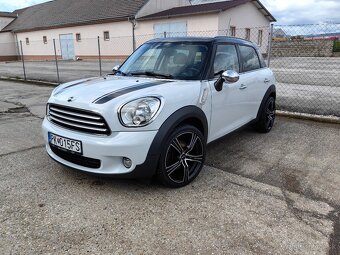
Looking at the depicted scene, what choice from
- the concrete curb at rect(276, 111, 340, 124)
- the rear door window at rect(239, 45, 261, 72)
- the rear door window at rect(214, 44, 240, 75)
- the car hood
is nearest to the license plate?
the car hood

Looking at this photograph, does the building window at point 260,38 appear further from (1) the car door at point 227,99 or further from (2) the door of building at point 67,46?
(1) the car door at point 227,99

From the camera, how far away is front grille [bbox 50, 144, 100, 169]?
301 cm

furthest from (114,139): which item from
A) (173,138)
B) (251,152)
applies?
(251,152)

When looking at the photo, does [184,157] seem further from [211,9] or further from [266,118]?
[211,9]

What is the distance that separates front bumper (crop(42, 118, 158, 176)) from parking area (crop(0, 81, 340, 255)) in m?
0.36

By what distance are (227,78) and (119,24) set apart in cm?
2501

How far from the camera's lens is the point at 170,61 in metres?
3.88

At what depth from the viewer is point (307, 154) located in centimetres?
A: 445

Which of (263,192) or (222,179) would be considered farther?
(222,179)

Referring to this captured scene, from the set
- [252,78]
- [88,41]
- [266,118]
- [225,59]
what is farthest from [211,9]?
[225,59]

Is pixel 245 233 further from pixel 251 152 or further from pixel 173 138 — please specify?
pixel 251 152

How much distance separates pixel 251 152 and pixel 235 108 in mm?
776

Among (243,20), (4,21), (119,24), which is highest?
(4,21)

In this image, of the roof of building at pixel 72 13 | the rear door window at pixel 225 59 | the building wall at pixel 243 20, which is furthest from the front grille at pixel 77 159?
the roof of building at pixel 72 13
